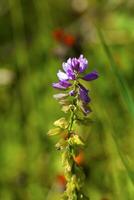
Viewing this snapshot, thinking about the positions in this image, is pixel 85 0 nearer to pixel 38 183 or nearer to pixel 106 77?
pixel 106 77

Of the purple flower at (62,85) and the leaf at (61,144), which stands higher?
the purple flower at (62,85)

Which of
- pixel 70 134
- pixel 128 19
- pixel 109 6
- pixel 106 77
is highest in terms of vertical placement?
pixel 109 6

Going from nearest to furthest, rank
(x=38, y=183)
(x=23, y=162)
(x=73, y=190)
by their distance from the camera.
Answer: (x=73, y=190) < (x=38, y=183) < (x=23, y=162)

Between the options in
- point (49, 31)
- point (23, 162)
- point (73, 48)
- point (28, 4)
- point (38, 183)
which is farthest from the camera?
point (28, 4)

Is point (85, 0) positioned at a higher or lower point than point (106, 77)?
higher

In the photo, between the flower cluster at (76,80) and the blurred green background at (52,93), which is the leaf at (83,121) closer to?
the flower cluster at (76,80)

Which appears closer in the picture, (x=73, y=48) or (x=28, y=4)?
(x=73, y=48)

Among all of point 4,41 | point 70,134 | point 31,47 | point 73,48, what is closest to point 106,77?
point 73,48

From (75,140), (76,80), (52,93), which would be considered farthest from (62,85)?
(52,93)

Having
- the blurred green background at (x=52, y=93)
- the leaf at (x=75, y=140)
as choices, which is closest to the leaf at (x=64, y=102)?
the leaf at (x=75, y=140)
